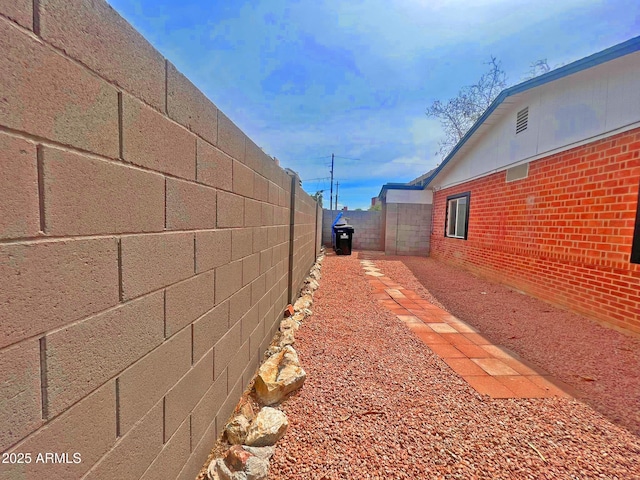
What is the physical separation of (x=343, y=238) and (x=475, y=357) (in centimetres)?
813

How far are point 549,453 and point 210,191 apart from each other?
8.04 ft

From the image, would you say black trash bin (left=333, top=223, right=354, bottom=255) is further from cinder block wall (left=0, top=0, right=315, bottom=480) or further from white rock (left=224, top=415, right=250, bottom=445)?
cinder block wall (left=0, top=0, right=315, bottom=480)

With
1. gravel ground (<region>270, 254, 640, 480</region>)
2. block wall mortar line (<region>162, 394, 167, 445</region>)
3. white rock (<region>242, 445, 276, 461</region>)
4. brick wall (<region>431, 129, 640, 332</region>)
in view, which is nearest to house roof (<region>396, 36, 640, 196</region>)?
brick wall (<region>431, 129, 640, 332</region>)

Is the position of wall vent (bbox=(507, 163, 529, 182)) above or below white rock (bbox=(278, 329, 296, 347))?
above

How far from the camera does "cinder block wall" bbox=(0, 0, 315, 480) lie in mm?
623

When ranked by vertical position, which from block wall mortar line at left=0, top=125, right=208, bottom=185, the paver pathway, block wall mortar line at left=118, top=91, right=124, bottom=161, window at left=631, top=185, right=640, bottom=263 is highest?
block wall mortar line at left=118, top=91, right=124, bottom=161

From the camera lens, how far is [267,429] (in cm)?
171

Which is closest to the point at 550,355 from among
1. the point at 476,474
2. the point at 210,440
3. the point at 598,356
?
the point at 598,356

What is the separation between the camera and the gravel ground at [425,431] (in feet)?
5.14

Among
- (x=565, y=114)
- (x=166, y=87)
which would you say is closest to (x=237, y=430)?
(x=166, y=87)

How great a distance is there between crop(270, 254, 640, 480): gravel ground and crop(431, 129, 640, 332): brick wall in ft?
9.08

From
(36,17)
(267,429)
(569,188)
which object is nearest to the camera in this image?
(36,17)

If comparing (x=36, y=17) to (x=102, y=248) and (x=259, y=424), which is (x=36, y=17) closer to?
(x=102, y=248)

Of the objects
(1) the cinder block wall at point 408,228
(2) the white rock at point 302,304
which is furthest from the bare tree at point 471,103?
(2) the white rock at point 302,304
